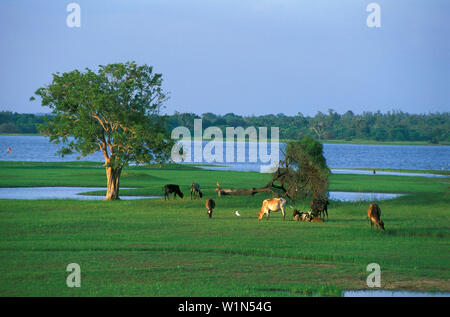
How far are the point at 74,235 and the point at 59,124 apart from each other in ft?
63.3

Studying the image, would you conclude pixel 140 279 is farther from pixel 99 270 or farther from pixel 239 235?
pixel 239 235

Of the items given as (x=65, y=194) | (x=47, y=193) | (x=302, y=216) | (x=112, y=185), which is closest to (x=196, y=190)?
(x=112, y=185)

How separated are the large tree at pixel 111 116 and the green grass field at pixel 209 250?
4.66m

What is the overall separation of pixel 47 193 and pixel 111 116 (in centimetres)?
1260

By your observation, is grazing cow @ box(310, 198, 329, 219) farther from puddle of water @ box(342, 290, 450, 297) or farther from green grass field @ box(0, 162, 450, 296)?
puddle of water @ box(342, 290, 450, 297)

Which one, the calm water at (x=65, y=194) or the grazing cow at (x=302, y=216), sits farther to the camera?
the calm water at (x=65, y=194)

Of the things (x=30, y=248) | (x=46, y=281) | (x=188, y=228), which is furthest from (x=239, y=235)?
(x=46, y=281)

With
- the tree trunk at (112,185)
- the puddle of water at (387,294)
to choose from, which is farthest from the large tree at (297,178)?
the puddle of water at (387,294)

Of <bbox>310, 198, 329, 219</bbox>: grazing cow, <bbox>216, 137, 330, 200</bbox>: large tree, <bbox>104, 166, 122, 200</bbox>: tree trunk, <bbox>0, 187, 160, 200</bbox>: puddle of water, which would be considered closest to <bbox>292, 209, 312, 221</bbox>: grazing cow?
<bbox>310, 198, 329, 219</bbox>: grazing cow

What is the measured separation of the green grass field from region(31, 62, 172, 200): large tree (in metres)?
4.66

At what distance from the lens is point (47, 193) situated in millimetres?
51000

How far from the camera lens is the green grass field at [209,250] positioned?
17.1 m

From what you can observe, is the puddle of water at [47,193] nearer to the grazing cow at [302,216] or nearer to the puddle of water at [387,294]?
the grazing cow at [302,216]

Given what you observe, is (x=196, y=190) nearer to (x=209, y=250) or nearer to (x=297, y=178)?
(x=297, y=178)
